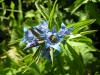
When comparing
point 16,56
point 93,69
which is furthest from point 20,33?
point 93,69

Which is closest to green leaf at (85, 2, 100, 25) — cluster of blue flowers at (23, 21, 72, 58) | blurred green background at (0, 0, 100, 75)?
blurred green background at (0, 0, 100, 75)

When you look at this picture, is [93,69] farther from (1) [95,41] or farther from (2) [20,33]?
(2) [20,33]

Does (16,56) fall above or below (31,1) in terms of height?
below

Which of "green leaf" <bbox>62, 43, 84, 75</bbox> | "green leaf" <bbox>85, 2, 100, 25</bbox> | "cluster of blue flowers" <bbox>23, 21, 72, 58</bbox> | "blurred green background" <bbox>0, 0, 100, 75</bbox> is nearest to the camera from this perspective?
"cluster of blue flowers" <bbox>23, 21, 72, 58</bbox>

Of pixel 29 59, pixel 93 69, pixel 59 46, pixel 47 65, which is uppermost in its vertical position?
pixel 59 46

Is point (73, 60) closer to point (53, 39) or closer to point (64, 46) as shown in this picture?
point (64, 46)

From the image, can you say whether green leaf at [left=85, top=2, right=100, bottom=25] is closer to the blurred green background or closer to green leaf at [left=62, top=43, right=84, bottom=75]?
the blurred green background

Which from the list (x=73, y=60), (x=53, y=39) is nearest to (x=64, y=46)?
(x=53, y=39)

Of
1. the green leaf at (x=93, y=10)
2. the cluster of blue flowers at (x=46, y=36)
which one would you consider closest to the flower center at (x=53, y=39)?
the cluster of blue flowers at (x=46, y=36)
